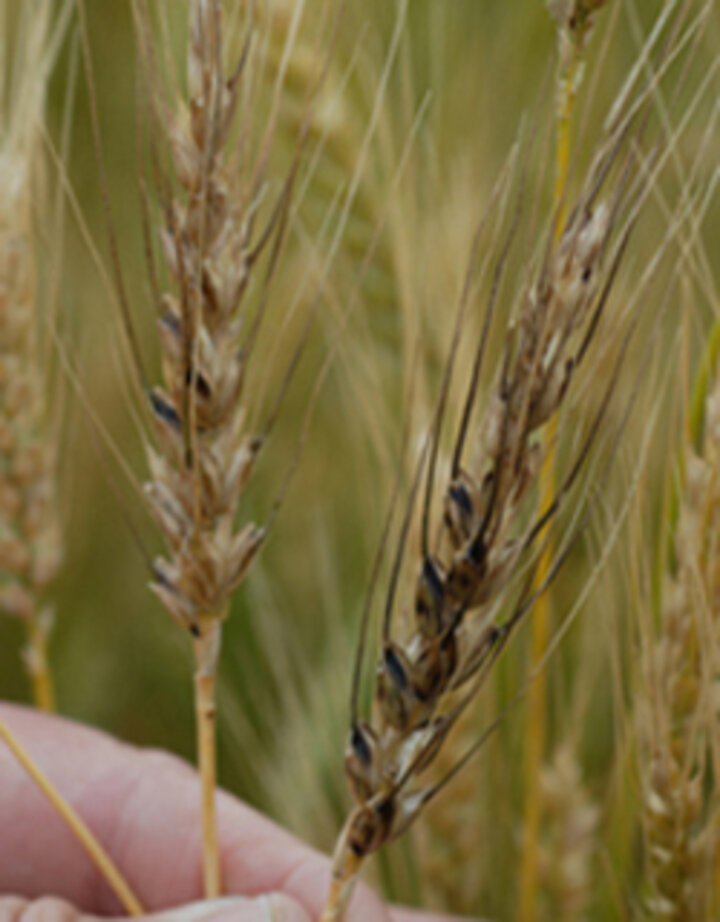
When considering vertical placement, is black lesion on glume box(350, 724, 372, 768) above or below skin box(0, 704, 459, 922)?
above

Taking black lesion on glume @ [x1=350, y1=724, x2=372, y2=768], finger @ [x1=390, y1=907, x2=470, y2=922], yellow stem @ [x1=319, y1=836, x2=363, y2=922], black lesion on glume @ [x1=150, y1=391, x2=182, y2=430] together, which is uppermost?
black lesion on glume @ [x1=150, y1=391, x2=182, y2=430]

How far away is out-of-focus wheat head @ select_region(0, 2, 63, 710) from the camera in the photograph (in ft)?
2.07

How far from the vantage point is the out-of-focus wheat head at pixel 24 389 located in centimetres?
63

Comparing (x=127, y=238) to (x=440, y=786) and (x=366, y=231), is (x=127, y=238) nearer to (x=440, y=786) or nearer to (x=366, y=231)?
(x=366, y=231)

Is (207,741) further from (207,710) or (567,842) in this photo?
(567,842)

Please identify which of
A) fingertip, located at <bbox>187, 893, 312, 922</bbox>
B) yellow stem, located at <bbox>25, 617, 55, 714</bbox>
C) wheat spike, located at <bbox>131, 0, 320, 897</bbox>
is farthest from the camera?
yellow stem, located at <bbox>25, 617, 55, 714</bbox>

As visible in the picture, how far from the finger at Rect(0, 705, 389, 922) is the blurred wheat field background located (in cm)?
9

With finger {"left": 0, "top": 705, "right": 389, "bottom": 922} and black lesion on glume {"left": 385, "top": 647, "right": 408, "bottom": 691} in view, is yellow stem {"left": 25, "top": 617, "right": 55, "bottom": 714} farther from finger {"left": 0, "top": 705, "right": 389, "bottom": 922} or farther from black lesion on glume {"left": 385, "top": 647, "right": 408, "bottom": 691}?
black lesion on glume {"left": 385, "top": 647, "right": 408, "bottom": 691}

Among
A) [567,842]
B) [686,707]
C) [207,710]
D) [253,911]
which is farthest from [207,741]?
[567,842]

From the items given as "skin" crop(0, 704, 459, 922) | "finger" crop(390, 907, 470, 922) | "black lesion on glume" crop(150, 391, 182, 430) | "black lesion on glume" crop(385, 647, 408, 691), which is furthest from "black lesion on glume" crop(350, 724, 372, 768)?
"finger" crop(390, 907, 470, 922)

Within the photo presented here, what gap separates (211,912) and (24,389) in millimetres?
289

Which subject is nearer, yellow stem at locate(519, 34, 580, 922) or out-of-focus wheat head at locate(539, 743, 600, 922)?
yellow stem at locate(519, 34, 580, 922)

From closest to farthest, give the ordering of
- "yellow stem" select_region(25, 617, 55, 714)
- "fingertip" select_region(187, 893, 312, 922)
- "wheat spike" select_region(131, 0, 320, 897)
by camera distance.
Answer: "wheat spike" select_region(131, 0, 320, 897) → "fingertip" select_region(187, 893, 312, 922) → "yellow stem" select_region(25, 617, 55, 714)

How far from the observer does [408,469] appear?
67cm
